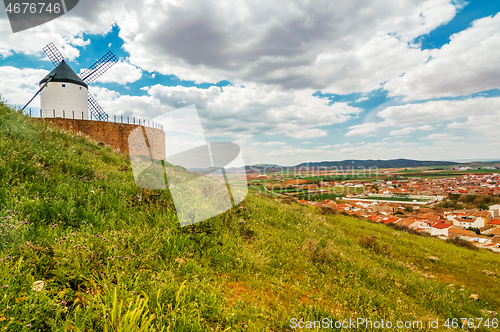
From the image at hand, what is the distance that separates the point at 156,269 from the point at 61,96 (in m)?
35.4

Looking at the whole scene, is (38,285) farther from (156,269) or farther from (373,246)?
(373,246)

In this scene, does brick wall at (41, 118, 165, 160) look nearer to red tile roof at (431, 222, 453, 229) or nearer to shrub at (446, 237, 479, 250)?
shrub at (446, 237, 479, 250)

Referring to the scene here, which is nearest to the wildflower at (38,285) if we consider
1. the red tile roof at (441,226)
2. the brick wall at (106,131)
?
the brick wall at (106,131)

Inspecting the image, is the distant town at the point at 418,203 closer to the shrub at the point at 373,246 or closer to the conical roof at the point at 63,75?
the shrub at the point at 373,246

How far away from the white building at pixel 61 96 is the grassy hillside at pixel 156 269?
87.1 feet

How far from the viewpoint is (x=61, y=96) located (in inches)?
1132

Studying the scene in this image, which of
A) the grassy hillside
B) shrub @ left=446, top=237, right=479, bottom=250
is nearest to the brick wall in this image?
the grassy hillside

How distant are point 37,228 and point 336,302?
5.38m

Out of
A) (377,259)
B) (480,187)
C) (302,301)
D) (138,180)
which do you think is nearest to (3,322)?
(302,301)

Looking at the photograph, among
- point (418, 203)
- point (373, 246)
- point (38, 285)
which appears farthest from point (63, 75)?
point (418, 203)

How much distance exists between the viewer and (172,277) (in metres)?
3.40

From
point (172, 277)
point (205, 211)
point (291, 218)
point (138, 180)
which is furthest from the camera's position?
point (291, 218)

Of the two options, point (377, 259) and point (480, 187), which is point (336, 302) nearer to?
point (377, 259)

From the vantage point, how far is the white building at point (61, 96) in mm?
28453
